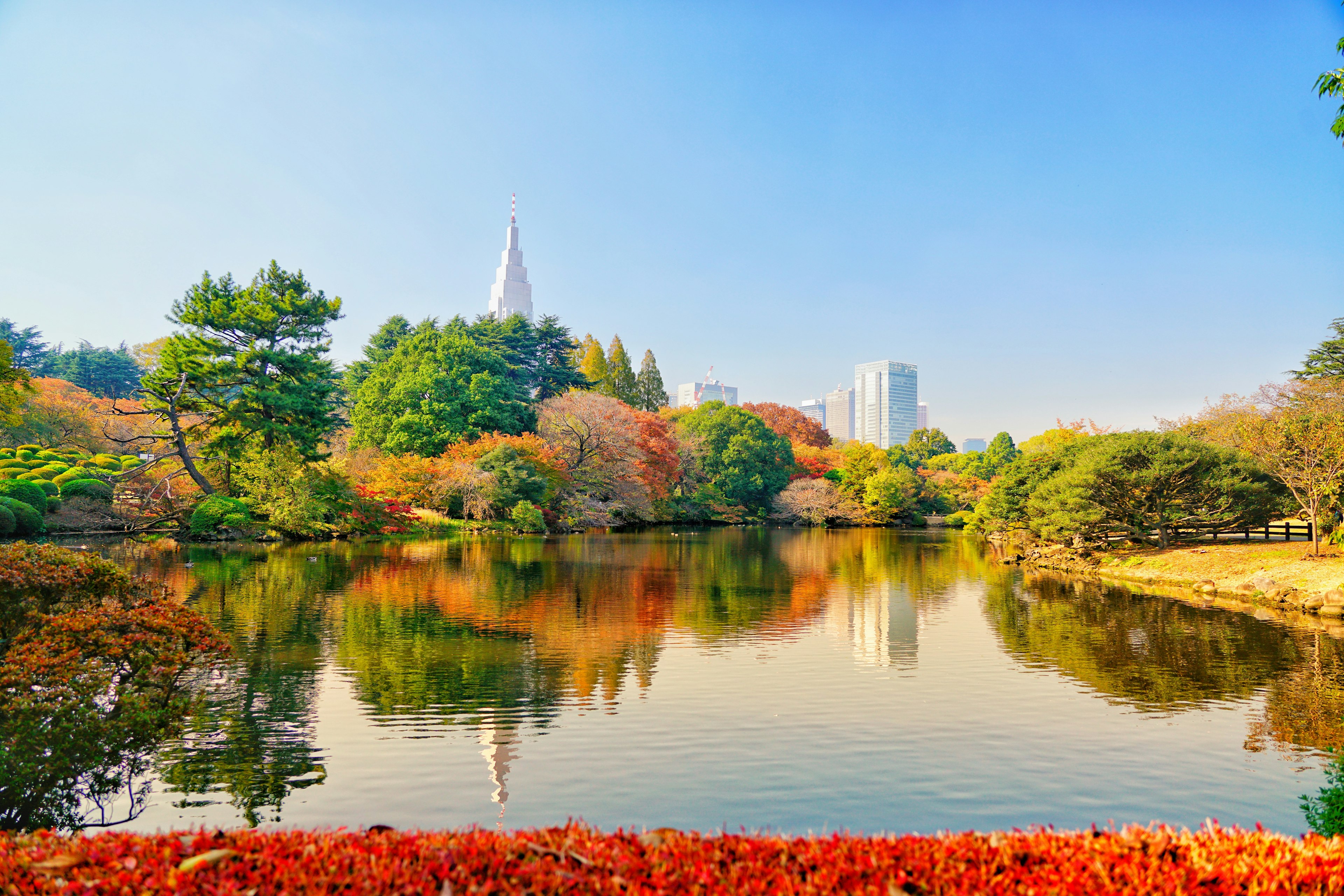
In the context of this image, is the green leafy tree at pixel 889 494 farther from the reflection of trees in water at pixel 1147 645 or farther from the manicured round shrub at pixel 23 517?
the manicured round shrub at pixel 23 517

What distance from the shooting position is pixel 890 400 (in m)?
189

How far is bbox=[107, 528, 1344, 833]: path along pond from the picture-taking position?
521 cm

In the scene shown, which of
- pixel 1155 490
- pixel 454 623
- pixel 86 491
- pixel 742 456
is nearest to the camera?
pixel 454 623

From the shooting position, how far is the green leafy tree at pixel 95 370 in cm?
5441

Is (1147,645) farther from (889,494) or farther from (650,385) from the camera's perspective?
(650,385)

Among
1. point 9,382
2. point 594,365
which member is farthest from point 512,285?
point 9,382

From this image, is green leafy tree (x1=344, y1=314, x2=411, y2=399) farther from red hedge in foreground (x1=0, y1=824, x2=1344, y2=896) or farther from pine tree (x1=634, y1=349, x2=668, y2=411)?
red hedge in foreground (x1=0, y1=824, x2=1344, y2=896)

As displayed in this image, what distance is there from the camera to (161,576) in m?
16.0

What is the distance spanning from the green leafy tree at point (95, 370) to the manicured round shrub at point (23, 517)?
3433cm

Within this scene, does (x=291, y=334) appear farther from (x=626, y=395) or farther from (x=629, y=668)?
(x=626, y=395)

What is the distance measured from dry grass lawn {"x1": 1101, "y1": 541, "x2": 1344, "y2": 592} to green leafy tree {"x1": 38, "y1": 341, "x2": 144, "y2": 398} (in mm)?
61131

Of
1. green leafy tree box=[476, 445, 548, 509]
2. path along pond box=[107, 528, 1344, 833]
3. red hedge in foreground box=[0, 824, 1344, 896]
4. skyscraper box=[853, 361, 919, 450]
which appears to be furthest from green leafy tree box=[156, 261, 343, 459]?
skyscraper box=[853, 361, 919, 450]

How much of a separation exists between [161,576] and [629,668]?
486 inches

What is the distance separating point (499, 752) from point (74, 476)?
97.2 ft
